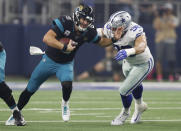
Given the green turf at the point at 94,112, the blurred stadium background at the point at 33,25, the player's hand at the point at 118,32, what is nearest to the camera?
the green turf at the point at 94,112

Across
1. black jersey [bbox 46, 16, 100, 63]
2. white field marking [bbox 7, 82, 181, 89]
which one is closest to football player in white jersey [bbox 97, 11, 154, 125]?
black jersey [bbox 46, 16, 100, 63]

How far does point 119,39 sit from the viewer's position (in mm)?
8078

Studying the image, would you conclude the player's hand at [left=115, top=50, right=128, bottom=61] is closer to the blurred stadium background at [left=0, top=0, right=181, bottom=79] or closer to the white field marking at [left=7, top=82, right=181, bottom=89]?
the white field marking at [left=7, top=82, right=181, bottom=89]

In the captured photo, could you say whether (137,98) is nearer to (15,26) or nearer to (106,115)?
(106,115)

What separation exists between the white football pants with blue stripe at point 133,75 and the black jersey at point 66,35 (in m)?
0.58

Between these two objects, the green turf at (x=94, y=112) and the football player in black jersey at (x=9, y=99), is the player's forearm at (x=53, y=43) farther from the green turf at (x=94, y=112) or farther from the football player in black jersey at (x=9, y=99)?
the green turf at (x=94, y=112)

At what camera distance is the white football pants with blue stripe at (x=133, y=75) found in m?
8.05

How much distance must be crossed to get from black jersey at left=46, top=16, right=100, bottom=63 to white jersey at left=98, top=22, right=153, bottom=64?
15cm

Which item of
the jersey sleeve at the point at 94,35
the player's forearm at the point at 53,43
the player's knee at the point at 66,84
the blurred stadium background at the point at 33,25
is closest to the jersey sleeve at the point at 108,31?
the jersey sleeve at the point at 94,35

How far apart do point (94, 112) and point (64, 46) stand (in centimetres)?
197

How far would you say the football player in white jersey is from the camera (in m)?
7.92

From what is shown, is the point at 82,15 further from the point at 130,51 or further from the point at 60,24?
the point at 130,51

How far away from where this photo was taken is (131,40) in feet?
26.3

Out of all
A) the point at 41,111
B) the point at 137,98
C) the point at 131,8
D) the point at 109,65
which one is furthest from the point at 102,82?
the point at 137,98
